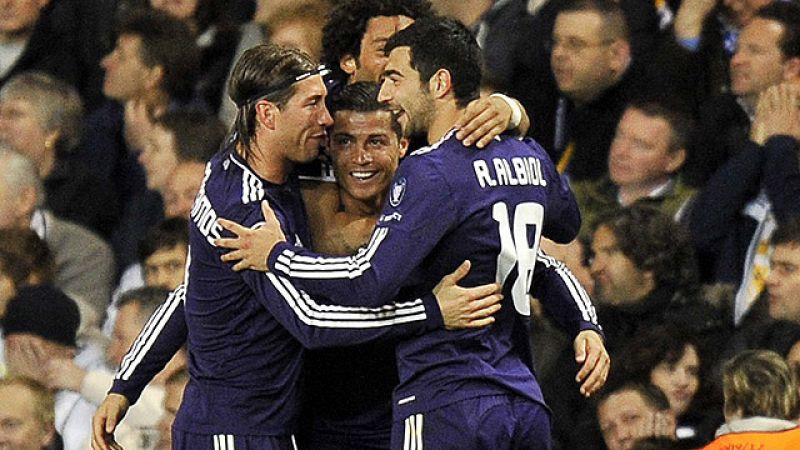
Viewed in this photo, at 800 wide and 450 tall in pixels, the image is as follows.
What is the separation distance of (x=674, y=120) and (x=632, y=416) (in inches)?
47.0

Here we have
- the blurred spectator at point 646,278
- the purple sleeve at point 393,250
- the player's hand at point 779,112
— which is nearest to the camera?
the purple sleeve at point 393,250

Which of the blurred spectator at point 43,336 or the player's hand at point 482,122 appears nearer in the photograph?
the player's hand at point 482,122

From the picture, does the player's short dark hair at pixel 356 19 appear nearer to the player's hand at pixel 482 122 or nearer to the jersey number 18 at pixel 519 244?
the player's hand at pixel 482 122

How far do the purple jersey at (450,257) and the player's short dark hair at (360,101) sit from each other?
468mm

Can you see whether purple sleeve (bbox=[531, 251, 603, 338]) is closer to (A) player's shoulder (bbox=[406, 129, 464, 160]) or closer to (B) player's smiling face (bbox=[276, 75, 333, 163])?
(A) player's shoulder (bbox=[406, 129, 464, 160])

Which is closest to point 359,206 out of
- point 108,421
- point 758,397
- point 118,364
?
point 108,421

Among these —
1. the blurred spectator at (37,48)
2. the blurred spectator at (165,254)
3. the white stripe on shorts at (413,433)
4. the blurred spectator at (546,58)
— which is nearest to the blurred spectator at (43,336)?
the blurred spectator at (165,254)

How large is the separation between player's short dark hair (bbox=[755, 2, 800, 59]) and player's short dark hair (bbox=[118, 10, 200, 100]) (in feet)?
8.93

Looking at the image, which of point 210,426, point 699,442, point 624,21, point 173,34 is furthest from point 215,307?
point 173,34

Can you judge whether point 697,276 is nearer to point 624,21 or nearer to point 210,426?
point 624,21

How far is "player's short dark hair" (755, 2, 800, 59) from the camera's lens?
8.20 m

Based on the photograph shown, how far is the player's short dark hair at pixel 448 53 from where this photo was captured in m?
6.10

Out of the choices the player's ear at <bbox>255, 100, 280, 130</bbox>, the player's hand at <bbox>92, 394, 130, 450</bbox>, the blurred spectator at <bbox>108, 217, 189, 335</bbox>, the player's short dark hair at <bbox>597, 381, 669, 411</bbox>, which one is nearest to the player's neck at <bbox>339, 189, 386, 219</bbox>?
the player's ear at <bbox>255, 100, 280, 130</bbox>

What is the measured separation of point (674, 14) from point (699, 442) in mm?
1884
